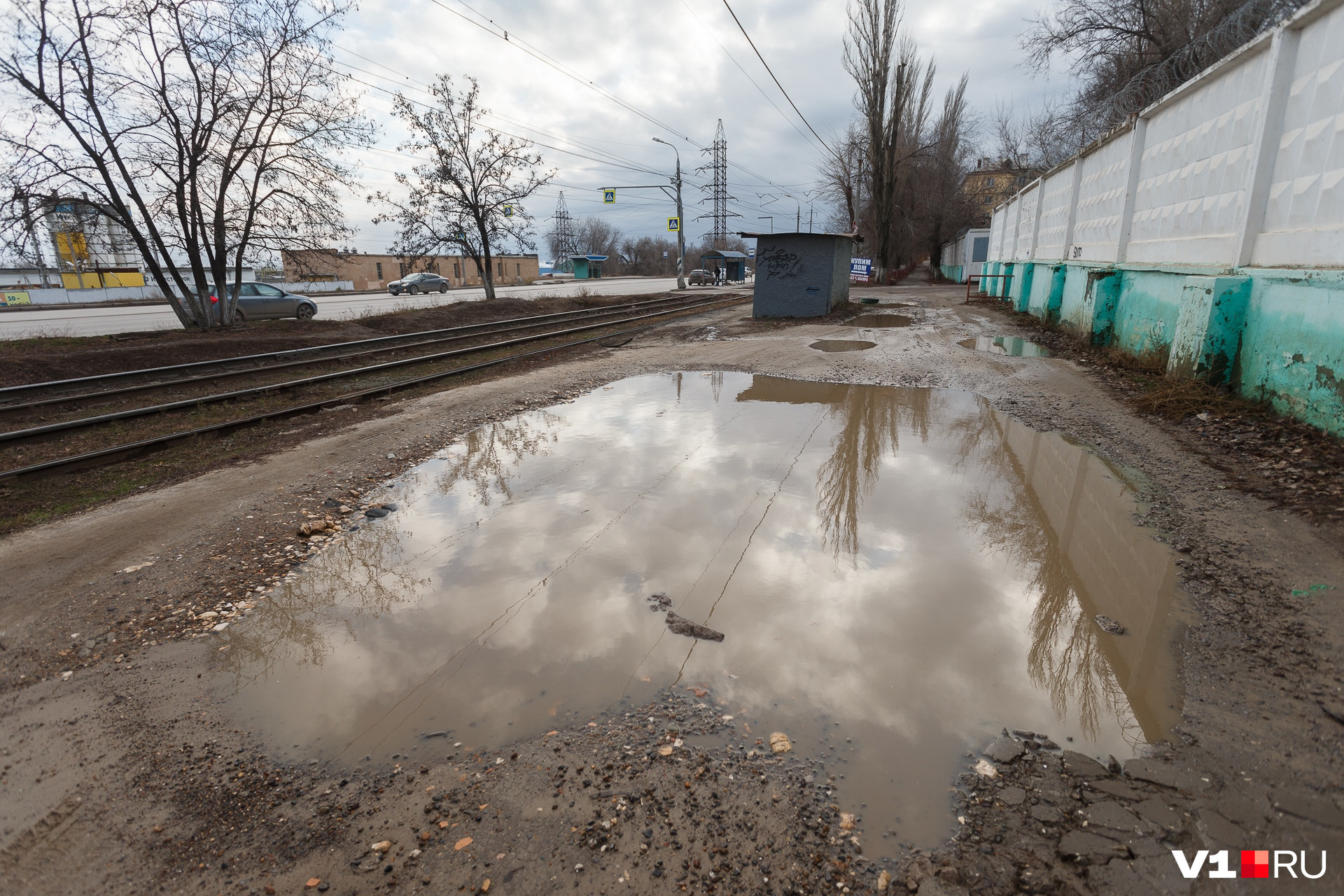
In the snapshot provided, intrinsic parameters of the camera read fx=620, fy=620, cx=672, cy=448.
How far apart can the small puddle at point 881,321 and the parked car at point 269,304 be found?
17.9 metres

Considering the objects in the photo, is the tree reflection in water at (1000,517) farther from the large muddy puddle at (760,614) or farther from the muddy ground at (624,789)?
the muddy ground at (624,789)

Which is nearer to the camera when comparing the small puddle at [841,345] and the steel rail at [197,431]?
the steel rail at [197,431]

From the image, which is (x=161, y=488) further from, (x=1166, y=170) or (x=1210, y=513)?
(x=1166, y=170)

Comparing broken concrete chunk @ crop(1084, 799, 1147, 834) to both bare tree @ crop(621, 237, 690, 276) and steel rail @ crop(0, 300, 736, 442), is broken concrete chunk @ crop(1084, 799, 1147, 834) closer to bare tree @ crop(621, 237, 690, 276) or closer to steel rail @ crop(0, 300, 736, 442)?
steel rail @ crop(0, 300, 736, 442)

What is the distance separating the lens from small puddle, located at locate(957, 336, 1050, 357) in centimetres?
1064

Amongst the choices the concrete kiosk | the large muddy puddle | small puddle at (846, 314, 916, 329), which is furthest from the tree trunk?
the large muddy puddle

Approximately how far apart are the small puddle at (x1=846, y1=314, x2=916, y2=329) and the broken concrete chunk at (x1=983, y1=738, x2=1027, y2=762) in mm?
13430

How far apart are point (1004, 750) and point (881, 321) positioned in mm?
15225

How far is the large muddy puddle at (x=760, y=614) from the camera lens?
258 cm

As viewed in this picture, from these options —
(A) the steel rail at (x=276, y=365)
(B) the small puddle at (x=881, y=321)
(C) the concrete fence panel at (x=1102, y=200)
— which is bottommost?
(A) the steel rail at (x=276, y=365)

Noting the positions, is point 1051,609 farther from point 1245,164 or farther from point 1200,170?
point 1200,170

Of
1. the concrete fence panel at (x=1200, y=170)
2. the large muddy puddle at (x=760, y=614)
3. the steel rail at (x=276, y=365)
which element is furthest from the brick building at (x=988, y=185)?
the large muddy puddle at (x=760, y=614)

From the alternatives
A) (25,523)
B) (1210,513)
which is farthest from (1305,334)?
(25,523)

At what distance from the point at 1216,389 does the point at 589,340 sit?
38.7ft
